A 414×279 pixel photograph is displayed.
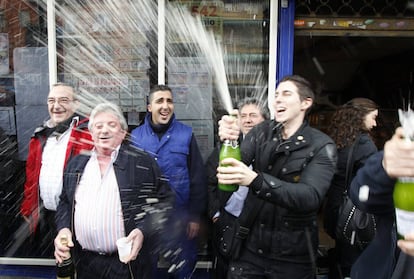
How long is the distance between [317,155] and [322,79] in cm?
571

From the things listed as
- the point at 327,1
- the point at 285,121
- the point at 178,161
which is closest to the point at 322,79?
the point at 327,1

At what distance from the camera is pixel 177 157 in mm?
3453

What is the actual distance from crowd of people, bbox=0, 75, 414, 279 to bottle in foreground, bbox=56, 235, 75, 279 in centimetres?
3

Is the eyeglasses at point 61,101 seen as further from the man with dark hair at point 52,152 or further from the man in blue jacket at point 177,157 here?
the man in blue jacket at point 177,157

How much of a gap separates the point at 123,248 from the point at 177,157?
3.48ft

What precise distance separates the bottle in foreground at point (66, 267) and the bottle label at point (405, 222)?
2.02 m

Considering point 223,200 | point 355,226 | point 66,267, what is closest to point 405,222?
point 355,226

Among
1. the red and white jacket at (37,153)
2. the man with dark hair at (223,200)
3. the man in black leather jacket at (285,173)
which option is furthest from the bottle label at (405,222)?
the red and white jacket at (37,153)

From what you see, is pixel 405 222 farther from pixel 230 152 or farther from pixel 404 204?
pixel 230 152

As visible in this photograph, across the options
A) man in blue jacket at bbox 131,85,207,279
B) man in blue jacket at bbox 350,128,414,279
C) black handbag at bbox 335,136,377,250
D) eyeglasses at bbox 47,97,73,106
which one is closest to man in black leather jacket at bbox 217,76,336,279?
black handbag at bbox 335,136,377,250

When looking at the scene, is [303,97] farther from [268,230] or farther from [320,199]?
[268,230]

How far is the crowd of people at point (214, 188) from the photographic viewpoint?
201 centimetres

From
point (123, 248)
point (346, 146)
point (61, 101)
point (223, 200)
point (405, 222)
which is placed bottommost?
point (123, 248)

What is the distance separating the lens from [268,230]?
249cm
